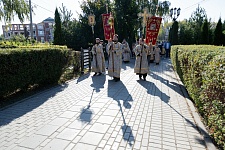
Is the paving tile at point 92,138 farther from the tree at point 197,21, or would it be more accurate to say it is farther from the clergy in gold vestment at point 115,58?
the tree at point 197,21

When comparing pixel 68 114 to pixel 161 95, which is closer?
pixel 68 114

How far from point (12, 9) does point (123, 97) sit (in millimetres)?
12204

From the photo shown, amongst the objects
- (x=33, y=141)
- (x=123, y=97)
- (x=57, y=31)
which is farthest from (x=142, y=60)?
(x=57, y=31)

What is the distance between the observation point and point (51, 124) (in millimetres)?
4180

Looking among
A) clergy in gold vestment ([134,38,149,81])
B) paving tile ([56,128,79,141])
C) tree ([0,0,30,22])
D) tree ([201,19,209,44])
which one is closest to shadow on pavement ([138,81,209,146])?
clergy in gold vestment ([134,38,149,81])

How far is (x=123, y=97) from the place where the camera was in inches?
243

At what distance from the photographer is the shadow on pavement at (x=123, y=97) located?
3.68 meters

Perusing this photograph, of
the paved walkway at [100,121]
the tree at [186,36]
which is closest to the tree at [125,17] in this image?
the tree at [186,36]

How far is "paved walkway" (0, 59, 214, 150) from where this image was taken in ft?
11.3

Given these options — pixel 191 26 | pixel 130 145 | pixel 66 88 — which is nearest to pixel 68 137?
pixel 130 145

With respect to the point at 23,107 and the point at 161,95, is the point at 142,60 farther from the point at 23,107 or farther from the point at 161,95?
the point at 23,107

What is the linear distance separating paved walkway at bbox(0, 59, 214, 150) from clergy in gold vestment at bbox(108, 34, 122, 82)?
1.80m

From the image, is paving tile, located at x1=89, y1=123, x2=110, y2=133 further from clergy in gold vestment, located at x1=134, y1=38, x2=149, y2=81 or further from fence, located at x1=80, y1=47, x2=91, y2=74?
fence, located at x1=80, y1=47, x2=91, y2=74

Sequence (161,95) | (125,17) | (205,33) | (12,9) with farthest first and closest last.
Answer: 1. (125,17)
2. (205,33)
3. (12,9)
4. (161,95)
